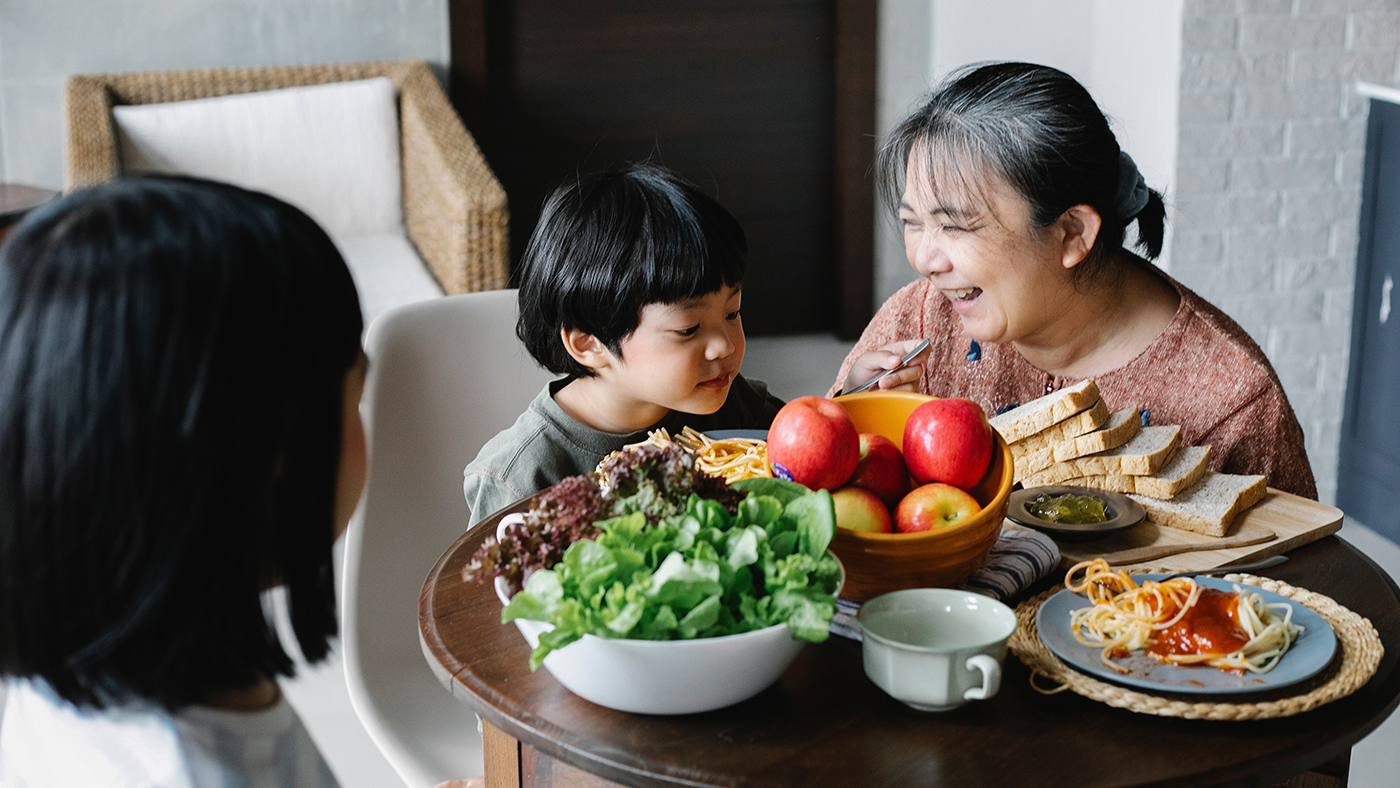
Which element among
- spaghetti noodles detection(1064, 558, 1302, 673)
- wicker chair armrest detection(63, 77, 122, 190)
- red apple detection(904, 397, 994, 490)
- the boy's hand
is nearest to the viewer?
spaghetti noodles detection(1064, 558, 1302, 673)

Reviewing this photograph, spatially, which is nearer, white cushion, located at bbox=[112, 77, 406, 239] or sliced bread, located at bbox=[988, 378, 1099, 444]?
sliced bread, located at bbox=[988, 378, 1099, 444]

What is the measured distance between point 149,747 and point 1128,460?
0.98m

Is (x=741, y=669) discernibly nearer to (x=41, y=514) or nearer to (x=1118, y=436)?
(x=41, y=514)

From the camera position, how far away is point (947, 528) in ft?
3.18

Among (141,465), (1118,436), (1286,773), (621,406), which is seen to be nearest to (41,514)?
(141,465)

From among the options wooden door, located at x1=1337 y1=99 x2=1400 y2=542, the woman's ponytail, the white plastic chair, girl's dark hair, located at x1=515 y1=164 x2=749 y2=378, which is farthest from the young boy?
wooden door, located at x1=1337 y1=99 x2=1400 y2=542

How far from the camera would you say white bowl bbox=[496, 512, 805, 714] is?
82 centimetres

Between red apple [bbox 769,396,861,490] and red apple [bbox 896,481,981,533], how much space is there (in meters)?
0.04

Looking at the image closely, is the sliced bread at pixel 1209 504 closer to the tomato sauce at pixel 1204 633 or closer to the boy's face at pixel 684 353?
the tomato sauce at pixel 1204 633

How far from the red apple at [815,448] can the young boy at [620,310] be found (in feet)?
1.29

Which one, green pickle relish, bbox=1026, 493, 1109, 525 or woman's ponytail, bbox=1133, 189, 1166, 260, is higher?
woman's ponytail, bbox=1133, 189, 1166, 260

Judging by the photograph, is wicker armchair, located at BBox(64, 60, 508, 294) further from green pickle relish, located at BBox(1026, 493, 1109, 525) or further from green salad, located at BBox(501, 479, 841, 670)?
green salad, located at BBox(501, 479, 841, 670)

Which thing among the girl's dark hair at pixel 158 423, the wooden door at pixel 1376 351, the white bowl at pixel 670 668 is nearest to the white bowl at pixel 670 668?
the white bowl at pixel 670 668

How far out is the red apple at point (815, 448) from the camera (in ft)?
3.35
